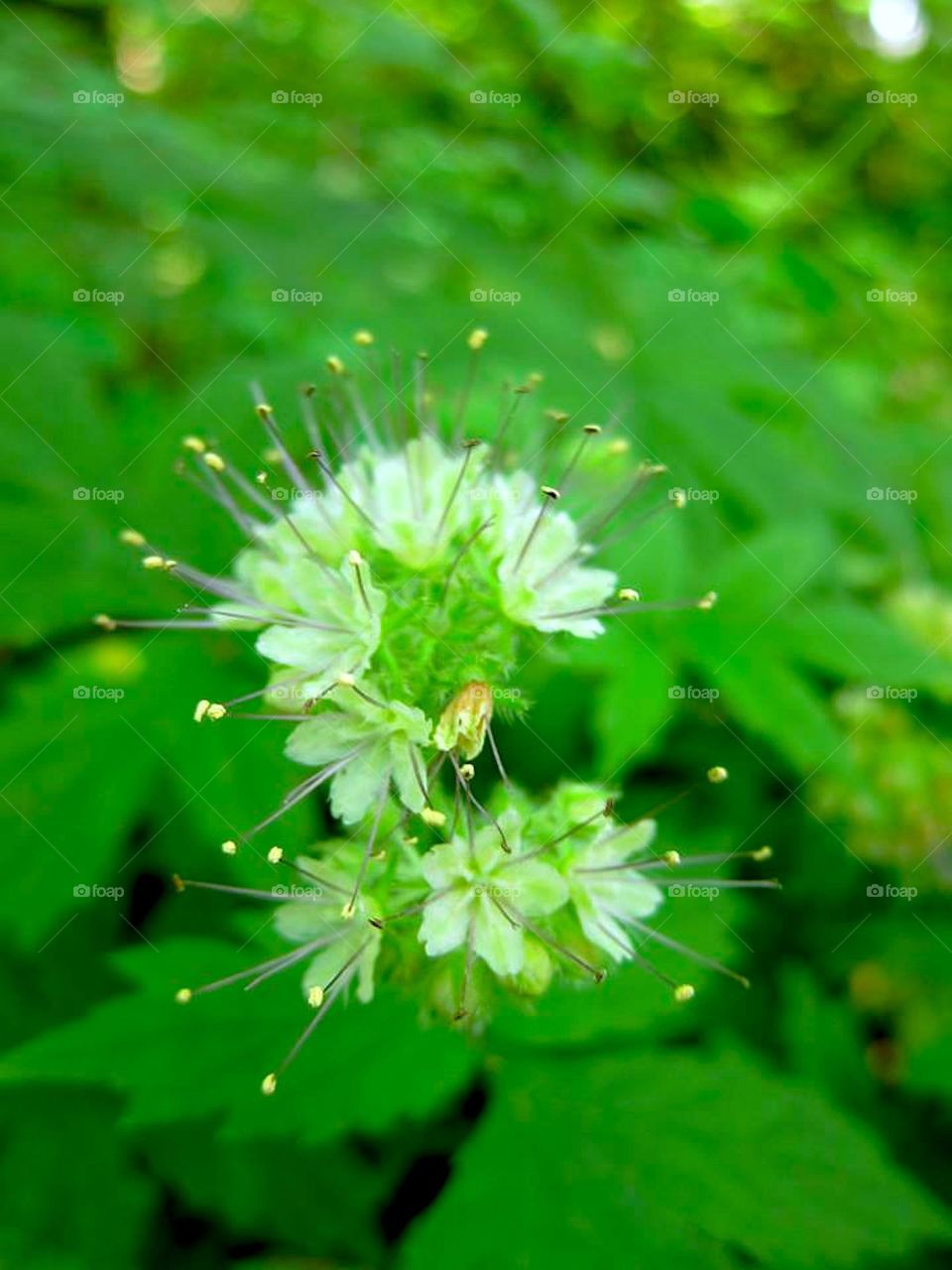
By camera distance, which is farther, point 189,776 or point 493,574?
point 189,776

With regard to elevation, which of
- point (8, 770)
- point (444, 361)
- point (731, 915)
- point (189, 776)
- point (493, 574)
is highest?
point (444, 361)

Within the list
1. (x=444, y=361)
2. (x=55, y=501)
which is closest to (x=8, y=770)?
(x=55, y=501)

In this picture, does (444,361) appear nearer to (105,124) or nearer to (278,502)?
(278,502)

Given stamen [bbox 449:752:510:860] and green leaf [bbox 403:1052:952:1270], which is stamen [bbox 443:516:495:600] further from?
green leaf [bbox 403:1052:952:1270]

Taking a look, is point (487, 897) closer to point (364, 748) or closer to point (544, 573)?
point (364, 748)

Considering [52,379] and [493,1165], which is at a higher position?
[52,379]

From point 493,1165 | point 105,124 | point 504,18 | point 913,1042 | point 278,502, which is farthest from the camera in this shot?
point 504,18

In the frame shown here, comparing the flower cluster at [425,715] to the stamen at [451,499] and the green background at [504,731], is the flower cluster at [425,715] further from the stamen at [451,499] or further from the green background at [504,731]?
the green background at [504,731]

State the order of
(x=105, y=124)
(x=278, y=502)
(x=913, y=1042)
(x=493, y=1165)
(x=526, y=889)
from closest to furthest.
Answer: (x=526, y=889) < (x=493, y=1165) < (x=278, y=502) < (x=913, y=1042) < (x=105, y=124)
